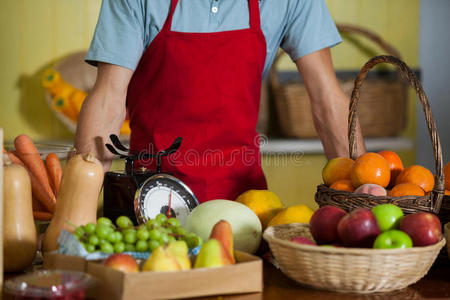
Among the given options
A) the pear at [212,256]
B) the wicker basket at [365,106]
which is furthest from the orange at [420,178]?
the wicker basket at [365,106]

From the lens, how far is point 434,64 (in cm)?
313

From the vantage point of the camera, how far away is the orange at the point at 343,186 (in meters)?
1.18

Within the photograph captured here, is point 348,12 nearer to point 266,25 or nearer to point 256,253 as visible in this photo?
point 266,25

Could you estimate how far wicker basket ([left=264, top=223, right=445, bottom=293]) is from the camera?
0.90 m

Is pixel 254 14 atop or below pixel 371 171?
atop

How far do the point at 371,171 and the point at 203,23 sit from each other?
0.81m

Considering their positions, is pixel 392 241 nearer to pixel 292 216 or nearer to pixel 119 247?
pixel 292 216

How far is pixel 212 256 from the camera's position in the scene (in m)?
0.90

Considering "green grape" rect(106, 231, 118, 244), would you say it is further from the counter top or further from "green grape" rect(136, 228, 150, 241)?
the counter top

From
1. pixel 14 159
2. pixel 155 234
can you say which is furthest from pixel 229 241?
pixel 14 159

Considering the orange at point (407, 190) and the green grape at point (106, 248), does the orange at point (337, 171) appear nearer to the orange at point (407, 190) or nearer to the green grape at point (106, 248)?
the orange at point (407, 190)

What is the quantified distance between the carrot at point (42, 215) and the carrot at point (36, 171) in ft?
0.03

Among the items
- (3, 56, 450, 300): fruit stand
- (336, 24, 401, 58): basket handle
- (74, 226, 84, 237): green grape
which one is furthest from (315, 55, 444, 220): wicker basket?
(336, 24, 401, 58): basket handle

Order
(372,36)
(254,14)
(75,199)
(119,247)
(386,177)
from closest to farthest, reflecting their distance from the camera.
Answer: (119,247)
(75,199)
(386,177)
(254,14)
(372,36)
